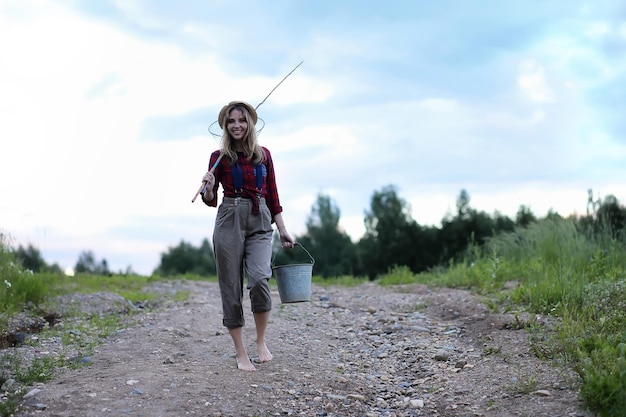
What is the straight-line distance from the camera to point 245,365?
6020 mm

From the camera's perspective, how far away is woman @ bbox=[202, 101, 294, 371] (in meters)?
5.89

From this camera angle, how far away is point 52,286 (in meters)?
11.0

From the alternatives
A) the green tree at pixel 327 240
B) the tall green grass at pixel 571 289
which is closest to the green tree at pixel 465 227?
the green tree at pixel 327 240

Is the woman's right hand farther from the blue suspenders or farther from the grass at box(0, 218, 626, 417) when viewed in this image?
the grass at box(0, 218, 626, 417)

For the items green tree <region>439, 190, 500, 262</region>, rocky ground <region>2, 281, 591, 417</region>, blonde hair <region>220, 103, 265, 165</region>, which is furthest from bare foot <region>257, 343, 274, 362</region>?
green tree <region>439, 190, 500, 262</region>

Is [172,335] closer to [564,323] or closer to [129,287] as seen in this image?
[564,323]

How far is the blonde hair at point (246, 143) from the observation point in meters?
5.97

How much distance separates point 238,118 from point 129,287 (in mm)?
Result: 7652

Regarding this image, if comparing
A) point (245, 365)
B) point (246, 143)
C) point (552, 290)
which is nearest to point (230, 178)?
point (246, 143)

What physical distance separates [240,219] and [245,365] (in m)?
1.34

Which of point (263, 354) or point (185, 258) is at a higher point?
point (185, 258)

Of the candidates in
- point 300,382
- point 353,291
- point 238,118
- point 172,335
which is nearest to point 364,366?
point 300,382

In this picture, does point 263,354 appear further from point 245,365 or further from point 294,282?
point 294,282

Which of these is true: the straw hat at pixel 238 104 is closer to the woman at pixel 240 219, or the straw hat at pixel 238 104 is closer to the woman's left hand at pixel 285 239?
the woman at pixel 240 219
